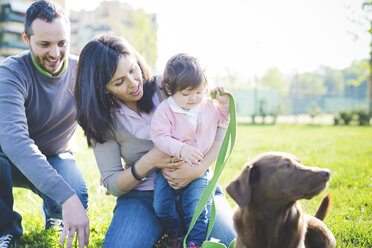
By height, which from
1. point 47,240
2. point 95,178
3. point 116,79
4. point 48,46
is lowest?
point 95,178

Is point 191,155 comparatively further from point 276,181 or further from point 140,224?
point 140,224

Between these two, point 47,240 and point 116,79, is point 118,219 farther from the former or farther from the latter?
point 116,79

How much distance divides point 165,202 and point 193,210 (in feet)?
0.77

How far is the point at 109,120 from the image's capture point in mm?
2873

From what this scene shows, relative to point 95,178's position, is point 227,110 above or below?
above

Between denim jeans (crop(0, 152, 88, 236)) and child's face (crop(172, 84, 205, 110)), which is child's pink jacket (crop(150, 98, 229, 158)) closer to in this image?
child's face (crop(172, 84, 205, 110))

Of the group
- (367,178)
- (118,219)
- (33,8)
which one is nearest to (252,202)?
(118,219)

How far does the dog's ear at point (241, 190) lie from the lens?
216 cm

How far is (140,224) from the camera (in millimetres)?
2738

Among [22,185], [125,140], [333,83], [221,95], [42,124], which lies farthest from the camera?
[333,83]

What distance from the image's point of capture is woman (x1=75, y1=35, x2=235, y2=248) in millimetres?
2736

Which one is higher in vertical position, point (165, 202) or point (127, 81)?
point (127, 81)

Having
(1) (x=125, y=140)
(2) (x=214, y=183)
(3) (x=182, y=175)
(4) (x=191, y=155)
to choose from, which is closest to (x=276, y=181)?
(2) (x=214, y=183)

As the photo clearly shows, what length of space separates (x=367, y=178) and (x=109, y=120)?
3.71 m
